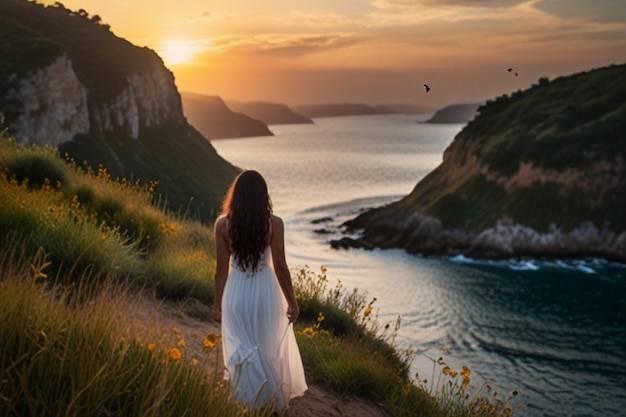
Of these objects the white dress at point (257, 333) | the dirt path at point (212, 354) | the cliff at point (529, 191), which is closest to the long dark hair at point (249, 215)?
the white dress at point (257, 333)

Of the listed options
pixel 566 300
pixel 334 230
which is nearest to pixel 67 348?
pixel 566 300

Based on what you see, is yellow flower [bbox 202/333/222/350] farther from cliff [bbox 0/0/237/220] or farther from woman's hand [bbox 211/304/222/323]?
cliff [bbox 0/0/237/220]

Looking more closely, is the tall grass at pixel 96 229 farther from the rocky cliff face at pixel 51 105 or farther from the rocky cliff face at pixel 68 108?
the rocky cliff face at pixel 51 105

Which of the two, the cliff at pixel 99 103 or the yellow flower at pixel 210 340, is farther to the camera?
the cliff at pixel 99 103

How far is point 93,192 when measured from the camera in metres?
12.9

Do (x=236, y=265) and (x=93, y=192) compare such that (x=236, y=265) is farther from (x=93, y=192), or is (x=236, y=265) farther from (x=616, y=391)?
(x=616, y=391)

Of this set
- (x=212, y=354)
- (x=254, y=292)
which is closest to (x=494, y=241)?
(x=212, y=354)

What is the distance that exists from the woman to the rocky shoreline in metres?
74.3

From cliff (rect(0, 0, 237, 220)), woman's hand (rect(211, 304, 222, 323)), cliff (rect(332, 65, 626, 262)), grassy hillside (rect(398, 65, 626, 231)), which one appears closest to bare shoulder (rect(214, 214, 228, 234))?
woman's hand (rect(211, 304, 222, 323))

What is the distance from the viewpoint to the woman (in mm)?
6324

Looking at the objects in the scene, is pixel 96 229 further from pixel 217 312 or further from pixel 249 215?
pixel 249 215

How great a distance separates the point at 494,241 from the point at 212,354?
75629 millimetres

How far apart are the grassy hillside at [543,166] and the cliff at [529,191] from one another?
5.4 inches

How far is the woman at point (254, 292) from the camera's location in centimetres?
632
